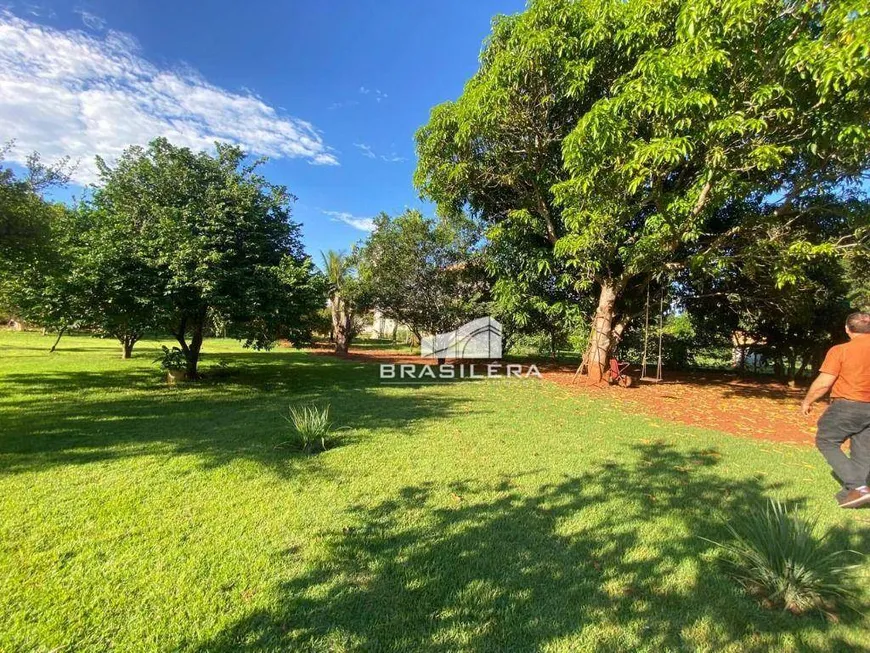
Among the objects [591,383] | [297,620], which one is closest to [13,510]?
[297,620]

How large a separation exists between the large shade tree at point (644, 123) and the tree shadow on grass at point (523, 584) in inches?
205

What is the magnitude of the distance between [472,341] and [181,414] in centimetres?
1065

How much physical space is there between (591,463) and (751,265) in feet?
23.0

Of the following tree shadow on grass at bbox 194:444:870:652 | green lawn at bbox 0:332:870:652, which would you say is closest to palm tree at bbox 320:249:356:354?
green lawn at bbox 0:332:870:652

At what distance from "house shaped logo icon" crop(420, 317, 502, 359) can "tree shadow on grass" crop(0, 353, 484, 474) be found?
5140 mm

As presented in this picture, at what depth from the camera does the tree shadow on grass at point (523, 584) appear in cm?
190

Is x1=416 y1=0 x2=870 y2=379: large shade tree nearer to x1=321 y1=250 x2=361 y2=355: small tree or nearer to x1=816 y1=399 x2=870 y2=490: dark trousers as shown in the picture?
x1=816 y1=399 x2=870 y2=490: dark trousers

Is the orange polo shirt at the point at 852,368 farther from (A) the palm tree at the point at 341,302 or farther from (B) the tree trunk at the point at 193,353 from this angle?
(A) the palm tree at the point at 341,302

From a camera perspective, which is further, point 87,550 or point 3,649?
point 87,550

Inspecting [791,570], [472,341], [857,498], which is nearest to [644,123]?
[857,498]

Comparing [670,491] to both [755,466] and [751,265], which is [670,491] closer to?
[755,466]

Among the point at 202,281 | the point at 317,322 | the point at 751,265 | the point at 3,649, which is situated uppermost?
the point at 751,265

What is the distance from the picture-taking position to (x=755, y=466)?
4441mm

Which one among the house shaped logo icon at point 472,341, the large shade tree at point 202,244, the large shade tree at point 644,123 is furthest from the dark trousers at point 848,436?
Result: the house shaped logo icon at point 472,341
